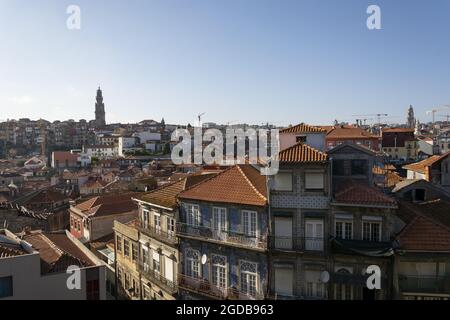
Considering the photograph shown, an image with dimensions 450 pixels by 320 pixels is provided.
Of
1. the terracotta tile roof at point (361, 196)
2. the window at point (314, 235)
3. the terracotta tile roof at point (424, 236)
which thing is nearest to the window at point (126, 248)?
the window at point (314, 235)

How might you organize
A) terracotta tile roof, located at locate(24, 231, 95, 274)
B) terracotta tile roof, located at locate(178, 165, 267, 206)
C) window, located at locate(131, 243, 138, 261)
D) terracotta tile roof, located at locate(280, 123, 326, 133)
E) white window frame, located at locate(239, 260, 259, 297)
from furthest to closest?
window, located at locate(131, 243, 138, 261) → terracotta tile roof, located at locate(280, 123, 326, 133) → terracotta tile roof, located at locate(178, 165, 267, 206) → white window frame, located at locate(239, 260, 259, 297) → terracotta tile roof, located at locate(24, 231, 95, 274)

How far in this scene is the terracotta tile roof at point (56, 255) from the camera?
19.2 m

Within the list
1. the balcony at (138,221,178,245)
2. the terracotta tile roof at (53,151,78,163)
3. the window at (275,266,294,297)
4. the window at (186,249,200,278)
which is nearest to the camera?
the window at (275,266,294,297)

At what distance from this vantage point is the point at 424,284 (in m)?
18.0

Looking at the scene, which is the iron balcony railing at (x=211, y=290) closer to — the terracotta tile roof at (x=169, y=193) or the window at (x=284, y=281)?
the window at (x=284, y=281)

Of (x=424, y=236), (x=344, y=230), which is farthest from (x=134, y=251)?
(x=424, y=236)

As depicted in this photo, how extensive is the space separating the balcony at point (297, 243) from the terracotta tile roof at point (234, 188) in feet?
6.55

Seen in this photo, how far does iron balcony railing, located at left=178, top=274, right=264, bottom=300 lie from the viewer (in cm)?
2081

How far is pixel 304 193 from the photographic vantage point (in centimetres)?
1980

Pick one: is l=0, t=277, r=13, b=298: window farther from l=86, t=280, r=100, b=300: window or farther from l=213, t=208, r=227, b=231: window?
l=213, t=208, r=227, b=231: window

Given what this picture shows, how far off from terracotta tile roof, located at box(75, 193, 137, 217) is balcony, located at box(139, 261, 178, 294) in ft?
38.8

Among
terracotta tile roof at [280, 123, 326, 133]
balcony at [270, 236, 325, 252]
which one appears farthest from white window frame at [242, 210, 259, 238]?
terracotta tile roof at [280, 123, 326, 133]

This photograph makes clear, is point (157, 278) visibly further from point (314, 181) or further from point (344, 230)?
point (344, 230)
